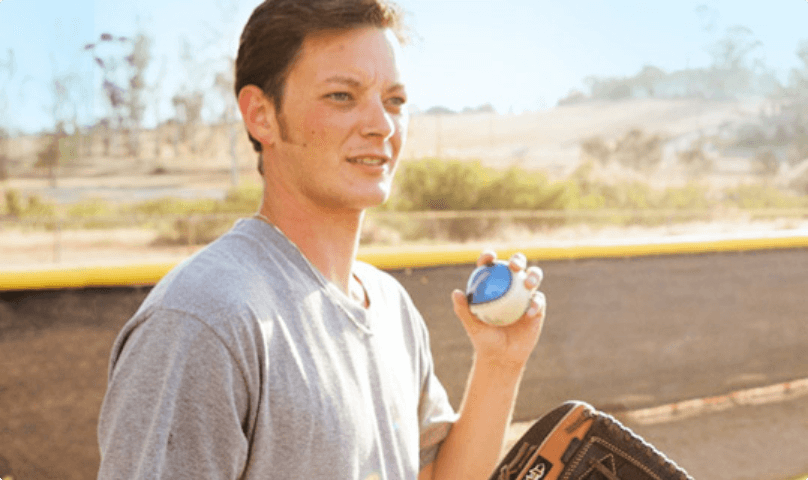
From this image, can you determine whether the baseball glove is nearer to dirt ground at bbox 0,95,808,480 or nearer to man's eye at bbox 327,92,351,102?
man's eye at bbox 327,92,351,102

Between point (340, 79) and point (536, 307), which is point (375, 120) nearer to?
point (340, 79)

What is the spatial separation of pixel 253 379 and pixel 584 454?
3.15ft

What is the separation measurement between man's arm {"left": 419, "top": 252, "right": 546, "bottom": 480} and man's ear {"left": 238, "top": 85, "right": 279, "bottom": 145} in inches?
27.3

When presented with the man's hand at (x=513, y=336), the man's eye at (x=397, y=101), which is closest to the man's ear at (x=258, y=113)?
the man's eye at (x=397, y=101)

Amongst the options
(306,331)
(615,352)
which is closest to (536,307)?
(306,331)

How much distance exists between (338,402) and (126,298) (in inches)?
102

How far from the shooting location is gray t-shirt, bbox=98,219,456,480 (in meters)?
1.09

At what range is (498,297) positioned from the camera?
200cm

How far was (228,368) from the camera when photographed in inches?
44.3

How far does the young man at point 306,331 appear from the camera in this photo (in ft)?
3.63

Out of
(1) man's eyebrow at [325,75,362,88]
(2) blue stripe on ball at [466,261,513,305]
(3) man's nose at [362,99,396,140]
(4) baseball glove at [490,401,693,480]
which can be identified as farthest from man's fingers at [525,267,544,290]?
(1) man's eyebrow at [325,75,362,88]

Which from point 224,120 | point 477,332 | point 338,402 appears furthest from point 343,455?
point 224,120

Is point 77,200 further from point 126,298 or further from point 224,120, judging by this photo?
point 126,298

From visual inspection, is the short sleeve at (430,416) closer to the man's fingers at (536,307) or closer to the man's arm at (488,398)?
the man's arm at (488,398)
